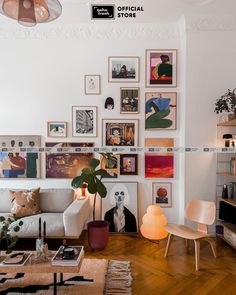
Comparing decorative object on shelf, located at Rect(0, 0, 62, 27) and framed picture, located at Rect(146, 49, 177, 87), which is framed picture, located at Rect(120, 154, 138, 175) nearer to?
framed picture, located at Rect(146, 49, 177, 87)

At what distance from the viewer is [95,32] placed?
4.35m

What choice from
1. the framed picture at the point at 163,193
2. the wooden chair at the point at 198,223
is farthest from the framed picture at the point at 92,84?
the wooden chair at the point at 198,223

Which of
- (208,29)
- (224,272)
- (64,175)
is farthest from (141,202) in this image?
(208,29)

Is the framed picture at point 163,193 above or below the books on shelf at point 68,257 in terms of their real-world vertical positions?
above

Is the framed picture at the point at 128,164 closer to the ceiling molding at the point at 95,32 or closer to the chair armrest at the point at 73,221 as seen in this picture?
the chair armrest at the point at 73,221

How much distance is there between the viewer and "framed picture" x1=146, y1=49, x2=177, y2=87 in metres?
4.34

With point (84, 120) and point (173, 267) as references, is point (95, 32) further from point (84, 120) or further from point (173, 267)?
point (173, 267)

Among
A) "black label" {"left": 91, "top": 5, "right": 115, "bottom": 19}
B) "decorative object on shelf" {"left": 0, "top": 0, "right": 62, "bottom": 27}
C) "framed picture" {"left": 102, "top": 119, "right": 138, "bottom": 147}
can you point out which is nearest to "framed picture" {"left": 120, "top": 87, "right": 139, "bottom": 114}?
"framed picture" {"left": 102, "top": 119, "right": 138, "bottom": 147}

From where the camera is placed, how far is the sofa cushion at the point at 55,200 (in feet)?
13.3

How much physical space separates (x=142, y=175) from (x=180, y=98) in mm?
1505

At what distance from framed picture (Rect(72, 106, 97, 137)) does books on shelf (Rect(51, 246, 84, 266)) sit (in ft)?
7.44

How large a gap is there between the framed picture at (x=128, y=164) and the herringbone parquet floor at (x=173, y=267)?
43.0 inches

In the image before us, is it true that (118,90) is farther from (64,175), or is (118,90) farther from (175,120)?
(64,175)

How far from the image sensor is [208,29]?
4.12 meters
